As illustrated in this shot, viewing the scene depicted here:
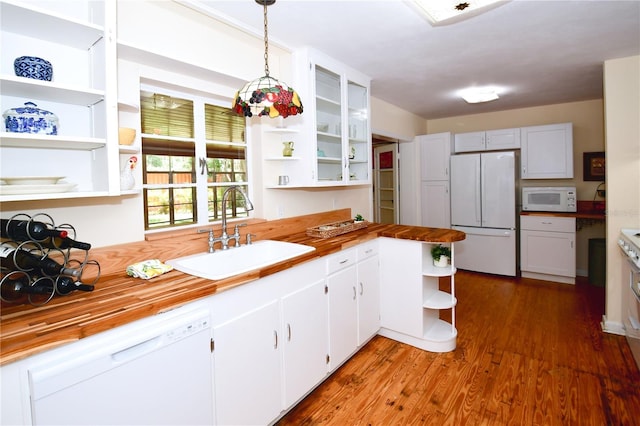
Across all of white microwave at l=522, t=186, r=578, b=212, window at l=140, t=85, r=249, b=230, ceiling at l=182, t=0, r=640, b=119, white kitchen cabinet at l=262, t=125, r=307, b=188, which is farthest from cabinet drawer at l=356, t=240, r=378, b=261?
white microwave at l=522, t=186, r=578, b=212

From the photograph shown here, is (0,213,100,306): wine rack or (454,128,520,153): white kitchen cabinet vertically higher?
(454,128,520,153): white kitchen cabinet

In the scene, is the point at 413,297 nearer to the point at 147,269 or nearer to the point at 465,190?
the point at 147,269

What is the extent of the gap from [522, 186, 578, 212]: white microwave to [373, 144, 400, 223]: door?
1800 millimetres

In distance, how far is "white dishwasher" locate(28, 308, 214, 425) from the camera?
1033 mm

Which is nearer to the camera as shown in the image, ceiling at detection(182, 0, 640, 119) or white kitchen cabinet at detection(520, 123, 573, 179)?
ceiling at detection(182, 0, 640, 119)

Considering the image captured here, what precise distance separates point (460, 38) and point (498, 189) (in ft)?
9.01

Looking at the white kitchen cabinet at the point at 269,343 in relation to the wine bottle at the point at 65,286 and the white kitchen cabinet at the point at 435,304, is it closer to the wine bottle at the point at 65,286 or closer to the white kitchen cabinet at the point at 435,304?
the wine bottle at the point at 65,286

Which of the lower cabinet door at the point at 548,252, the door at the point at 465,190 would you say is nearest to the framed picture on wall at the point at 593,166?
the lower cabinet door at the point at 548,252

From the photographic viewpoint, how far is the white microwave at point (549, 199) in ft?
14.2

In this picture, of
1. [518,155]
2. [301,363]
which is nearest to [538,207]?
[518,155]

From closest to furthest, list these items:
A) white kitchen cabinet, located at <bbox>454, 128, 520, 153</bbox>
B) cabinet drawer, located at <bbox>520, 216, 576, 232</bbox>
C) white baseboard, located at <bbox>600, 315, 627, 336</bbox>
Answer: white baseboard, located at <bbox>600, 315, 627, 336</bbox>
cabinet drawer, located at <bbox>520, 216, 576, 232</bbox>
white kitchen cabinet, located at <bbox>454, 128, 520, 153</bbox>

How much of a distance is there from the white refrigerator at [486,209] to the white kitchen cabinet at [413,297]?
7.36 feet

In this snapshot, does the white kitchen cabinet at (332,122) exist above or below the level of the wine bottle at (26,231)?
above

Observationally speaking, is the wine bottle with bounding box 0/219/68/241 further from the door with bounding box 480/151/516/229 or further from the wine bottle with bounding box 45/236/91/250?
the door with bounding box 480/151/516/229
